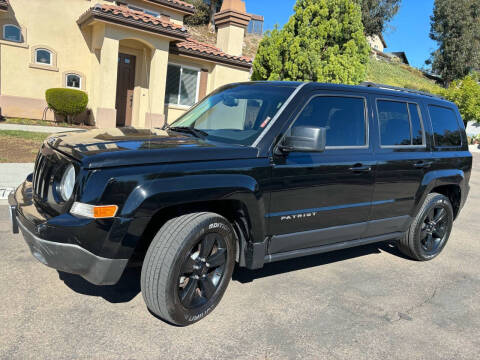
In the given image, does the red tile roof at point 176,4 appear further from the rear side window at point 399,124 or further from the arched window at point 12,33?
the rear side window at point 399,124

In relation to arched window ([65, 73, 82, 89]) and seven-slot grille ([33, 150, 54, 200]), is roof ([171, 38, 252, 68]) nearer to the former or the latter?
arched window ([65, 73, 82, 89])

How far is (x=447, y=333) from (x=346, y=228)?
1239 mm

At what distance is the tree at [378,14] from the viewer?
1759 inches

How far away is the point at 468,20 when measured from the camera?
5044cm

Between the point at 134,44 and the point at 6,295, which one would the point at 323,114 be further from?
the point at 134,44

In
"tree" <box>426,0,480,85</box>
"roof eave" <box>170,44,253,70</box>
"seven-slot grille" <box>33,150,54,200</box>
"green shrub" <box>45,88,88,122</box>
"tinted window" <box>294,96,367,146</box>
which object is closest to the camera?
"seven-slot grille" <box>33,150,54,200</box>

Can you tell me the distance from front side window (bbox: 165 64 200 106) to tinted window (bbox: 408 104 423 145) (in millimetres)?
13678

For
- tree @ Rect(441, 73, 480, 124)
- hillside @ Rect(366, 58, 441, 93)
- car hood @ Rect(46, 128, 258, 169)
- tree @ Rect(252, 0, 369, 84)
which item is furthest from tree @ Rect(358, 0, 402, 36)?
car hood @ Rect(46, 128, 258, 169)

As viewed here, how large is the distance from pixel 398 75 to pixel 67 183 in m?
54.2

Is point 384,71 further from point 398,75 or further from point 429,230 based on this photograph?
point 429,230

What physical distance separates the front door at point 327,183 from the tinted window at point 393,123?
10.5 inches

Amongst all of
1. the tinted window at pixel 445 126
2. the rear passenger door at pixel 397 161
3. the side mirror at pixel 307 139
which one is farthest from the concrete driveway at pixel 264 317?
the tinted window at pixel 445 126

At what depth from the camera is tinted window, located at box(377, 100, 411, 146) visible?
14.5ft

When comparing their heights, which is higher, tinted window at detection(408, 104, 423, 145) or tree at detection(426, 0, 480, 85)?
tree at detection(426, 0, 480, 85)
